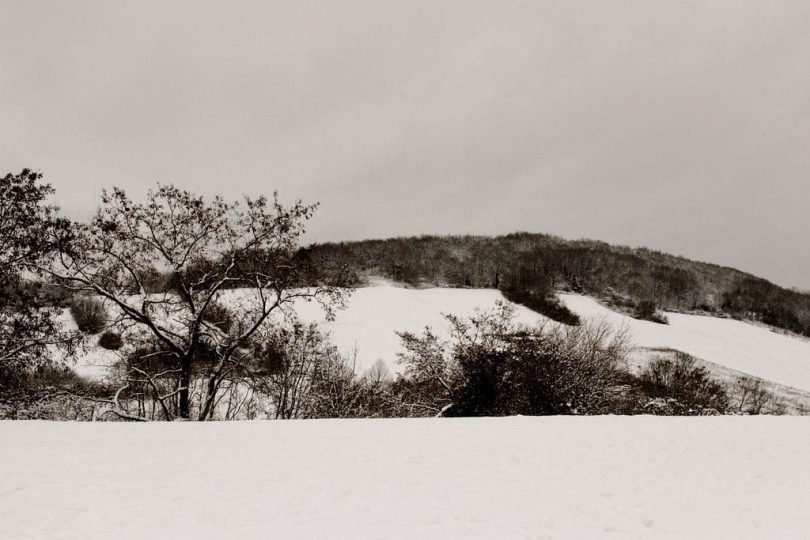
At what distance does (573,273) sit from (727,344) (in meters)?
50.3

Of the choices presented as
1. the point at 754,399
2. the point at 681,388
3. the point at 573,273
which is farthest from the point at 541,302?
the point at 573,273

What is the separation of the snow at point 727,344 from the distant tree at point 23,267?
117 ft

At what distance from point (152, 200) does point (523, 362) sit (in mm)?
17814

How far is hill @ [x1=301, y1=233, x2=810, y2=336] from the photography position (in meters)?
87.6

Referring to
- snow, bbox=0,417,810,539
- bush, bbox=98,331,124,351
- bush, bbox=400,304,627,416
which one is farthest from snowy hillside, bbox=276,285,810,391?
snow, bbox=0,417,810,539

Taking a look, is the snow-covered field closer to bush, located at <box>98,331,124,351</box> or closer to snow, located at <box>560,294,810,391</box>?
snow, located at <box>560,294,810,391</box>

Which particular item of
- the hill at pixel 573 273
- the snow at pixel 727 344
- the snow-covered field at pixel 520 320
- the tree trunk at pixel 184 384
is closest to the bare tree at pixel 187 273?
the tree trunk at pixel 184 384

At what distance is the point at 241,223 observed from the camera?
18984 mm

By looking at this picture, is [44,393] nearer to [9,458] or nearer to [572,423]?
[9,458]

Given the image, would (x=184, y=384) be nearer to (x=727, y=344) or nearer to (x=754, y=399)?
(x=754, y=399)

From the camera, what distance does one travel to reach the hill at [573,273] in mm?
87625

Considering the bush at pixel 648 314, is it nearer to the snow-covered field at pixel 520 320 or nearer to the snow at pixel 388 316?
the snow-covered field at pixel 520 320

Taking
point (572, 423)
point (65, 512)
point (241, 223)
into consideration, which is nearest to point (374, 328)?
point (241, 223)

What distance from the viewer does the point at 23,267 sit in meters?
16.6
